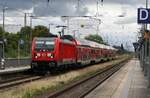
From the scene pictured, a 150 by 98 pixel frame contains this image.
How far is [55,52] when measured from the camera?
3884 cm

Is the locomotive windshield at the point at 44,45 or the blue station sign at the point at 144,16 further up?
the blue station sign at the point at 144,16

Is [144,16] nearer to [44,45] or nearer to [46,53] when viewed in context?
[46,53]

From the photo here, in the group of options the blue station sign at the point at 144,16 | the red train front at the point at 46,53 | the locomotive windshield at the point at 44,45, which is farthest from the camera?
the locomotive windshield at the point at 44,45

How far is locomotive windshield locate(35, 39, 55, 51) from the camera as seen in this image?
39.1 metres

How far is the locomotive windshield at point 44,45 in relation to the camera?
39.1 metres

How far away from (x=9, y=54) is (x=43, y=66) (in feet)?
136

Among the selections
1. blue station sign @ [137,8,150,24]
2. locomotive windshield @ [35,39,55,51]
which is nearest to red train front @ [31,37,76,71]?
locomotive windshield @ [35,39,55,51]

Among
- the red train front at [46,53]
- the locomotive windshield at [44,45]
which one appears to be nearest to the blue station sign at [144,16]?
the red train front at [46,53]

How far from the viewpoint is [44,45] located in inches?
1540

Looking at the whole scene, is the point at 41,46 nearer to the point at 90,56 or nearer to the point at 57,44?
the point at 57,44

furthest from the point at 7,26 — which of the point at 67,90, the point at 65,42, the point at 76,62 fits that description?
the point at 67,90

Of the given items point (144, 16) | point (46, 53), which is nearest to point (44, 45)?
point (46, 53)

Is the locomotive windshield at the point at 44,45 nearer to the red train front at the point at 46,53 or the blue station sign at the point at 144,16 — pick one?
the red train front at the point at 46,53

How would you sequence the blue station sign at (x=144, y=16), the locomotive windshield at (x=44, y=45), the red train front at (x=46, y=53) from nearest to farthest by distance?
the blue station sign at (x=144, y=16) < the red train front at (x=46, y=53) < the locomotive windshield at (x=44, y=45)
